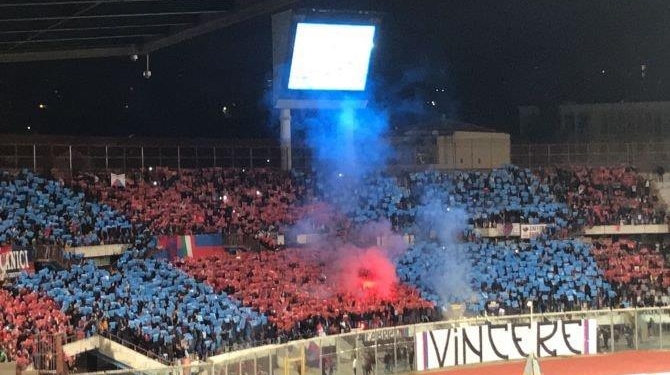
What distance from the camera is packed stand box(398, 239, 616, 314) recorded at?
34.2 metres

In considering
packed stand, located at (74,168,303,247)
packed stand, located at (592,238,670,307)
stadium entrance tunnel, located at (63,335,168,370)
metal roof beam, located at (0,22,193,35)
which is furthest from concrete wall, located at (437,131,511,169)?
stadium entrance tunnel, located at (63,335,168,370)

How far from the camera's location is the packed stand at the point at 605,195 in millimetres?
42250

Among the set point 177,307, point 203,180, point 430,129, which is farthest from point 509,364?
point 430,129

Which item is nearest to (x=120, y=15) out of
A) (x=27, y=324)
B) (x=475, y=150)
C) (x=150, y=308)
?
(x=27, y=324)

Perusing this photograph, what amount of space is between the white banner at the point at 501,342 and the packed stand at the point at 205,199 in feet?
48.1

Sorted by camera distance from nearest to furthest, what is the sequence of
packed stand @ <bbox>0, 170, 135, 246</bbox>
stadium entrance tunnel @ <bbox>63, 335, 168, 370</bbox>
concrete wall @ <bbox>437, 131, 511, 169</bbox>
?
1. stadium entrance tunnel @ <bbox>63, 335, 168, 370</bbox>
2. packed stand @ <bbox>0, 170, 135, 246</bbox>
3. concrete wall @ <bbox>437, 131, 511, 169</bbox>

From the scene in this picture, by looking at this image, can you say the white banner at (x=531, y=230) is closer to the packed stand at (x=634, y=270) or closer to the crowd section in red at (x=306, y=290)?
the packed stand at (x=634, y=270)

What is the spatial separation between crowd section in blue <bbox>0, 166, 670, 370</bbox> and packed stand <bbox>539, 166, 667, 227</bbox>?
0.08m

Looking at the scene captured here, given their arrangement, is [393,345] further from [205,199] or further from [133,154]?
[133,154]

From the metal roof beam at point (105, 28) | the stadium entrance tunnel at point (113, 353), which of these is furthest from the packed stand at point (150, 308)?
the metal roof beam at point (105, 28)

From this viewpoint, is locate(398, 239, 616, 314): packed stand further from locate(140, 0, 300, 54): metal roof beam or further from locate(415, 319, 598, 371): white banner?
locate(140, 0, 300, 54): metal roof beam

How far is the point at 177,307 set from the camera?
28375 millimetres

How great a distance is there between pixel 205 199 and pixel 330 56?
9284 millimetres

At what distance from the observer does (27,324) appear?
23.4 meters
